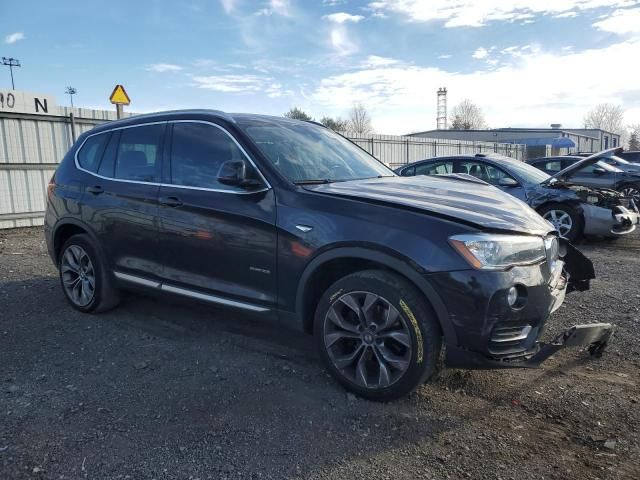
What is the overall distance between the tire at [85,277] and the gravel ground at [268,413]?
320 mm

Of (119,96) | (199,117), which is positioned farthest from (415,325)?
(119,96)

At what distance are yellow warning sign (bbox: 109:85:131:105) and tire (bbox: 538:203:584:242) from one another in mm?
8286

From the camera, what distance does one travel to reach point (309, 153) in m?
4.10

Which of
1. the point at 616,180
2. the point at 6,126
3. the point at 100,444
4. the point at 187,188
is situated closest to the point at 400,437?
the point at 100,444

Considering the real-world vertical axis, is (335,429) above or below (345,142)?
below

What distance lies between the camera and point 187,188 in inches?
157

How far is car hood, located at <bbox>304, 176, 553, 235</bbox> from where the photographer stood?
308 cm

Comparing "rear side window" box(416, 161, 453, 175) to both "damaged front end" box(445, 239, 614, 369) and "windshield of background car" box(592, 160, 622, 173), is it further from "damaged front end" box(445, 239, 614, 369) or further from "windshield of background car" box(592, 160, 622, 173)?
"damaged front end" box(445, 239, 614, 369)

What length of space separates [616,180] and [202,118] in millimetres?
12095

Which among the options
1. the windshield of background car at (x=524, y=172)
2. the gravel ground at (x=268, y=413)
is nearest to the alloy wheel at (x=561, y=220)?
the windshield of background car at (x=524, y=172)

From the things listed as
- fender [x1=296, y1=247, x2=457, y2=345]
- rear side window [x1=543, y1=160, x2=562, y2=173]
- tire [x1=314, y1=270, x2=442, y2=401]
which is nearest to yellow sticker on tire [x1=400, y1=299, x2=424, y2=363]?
tire [x1=314, y1=270, x2=442, y2=401]

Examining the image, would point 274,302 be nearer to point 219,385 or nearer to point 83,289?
point 219,385

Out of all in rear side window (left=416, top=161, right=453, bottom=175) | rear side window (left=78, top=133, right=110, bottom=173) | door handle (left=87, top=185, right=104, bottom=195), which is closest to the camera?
door handle (left=87, top=185, right=104, bottom=195)

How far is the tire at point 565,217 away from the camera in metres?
8.51
